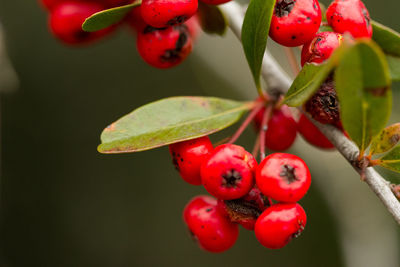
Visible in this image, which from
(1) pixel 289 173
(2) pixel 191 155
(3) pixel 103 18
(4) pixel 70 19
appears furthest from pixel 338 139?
(4) pixel 70 19

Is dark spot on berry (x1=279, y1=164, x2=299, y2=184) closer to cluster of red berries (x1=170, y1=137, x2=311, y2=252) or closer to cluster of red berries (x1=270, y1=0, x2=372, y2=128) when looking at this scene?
cluster of red berries (x1=170, y1=137, x2=311, y2=252)

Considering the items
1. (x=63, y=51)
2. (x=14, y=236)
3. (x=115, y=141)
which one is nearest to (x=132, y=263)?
(x=14, y=236)

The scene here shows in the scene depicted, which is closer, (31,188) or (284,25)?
(284,25)

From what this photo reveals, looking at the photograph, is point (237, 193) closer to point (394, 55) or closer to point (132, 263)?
point (394, 55)

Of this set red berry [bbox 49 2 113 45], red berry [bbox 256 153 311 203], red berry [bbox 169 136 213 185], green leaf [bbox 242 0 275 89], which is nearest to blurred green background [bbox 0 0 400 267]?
red berry [bbox 49 2 113 45]

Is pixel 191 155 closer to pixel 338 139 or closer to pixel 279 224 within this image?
pixel 279 224

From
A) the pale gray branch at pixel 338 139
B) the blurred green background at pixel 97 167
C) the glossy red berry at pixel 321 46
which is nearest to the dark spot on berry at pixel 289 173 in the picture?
the pale gray branch at pixel 338 139
